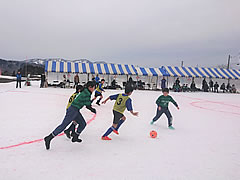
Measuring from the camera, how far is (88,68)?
22.3m

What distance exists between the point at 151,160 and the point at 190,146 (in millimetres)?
1414

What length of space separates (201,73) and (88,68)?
14379 mm

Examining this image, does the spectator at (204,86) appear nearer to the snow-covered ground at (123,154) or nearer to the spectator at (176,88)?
the spectator at (176,88)

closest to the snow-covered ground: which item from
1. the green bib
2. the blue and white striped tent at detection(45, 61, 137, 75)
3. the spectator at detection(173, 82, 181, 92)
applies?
the green bib

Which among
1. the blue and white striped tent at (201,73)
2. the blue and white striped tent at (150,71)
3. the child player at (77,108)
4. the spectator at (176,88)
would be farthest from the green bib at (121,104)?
the blue and white striped tent at (201,73)

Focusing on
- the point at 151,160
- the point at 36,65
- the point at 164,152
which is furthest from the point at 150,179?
the point at 36,65

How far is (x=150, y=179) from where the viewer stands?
10.1 feet

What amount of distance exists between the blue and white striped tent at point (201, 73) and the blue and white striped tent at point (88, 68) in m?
4.98

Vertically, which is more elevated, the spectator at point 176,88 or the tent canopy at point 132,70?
the tent canopy at point 132,70

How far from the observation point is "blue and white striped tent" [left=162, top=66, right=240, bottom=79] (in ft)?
79.3

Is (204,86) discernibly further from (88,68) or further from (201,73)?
(88,68)

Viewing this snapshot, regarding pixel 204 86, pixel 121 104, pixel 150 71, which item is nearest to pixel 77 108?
pixel 121 104

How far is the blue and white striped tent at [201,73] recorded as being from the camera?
79.3ft

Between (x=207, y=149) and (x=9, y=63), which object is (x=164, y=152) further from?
(x=9, y=63)
